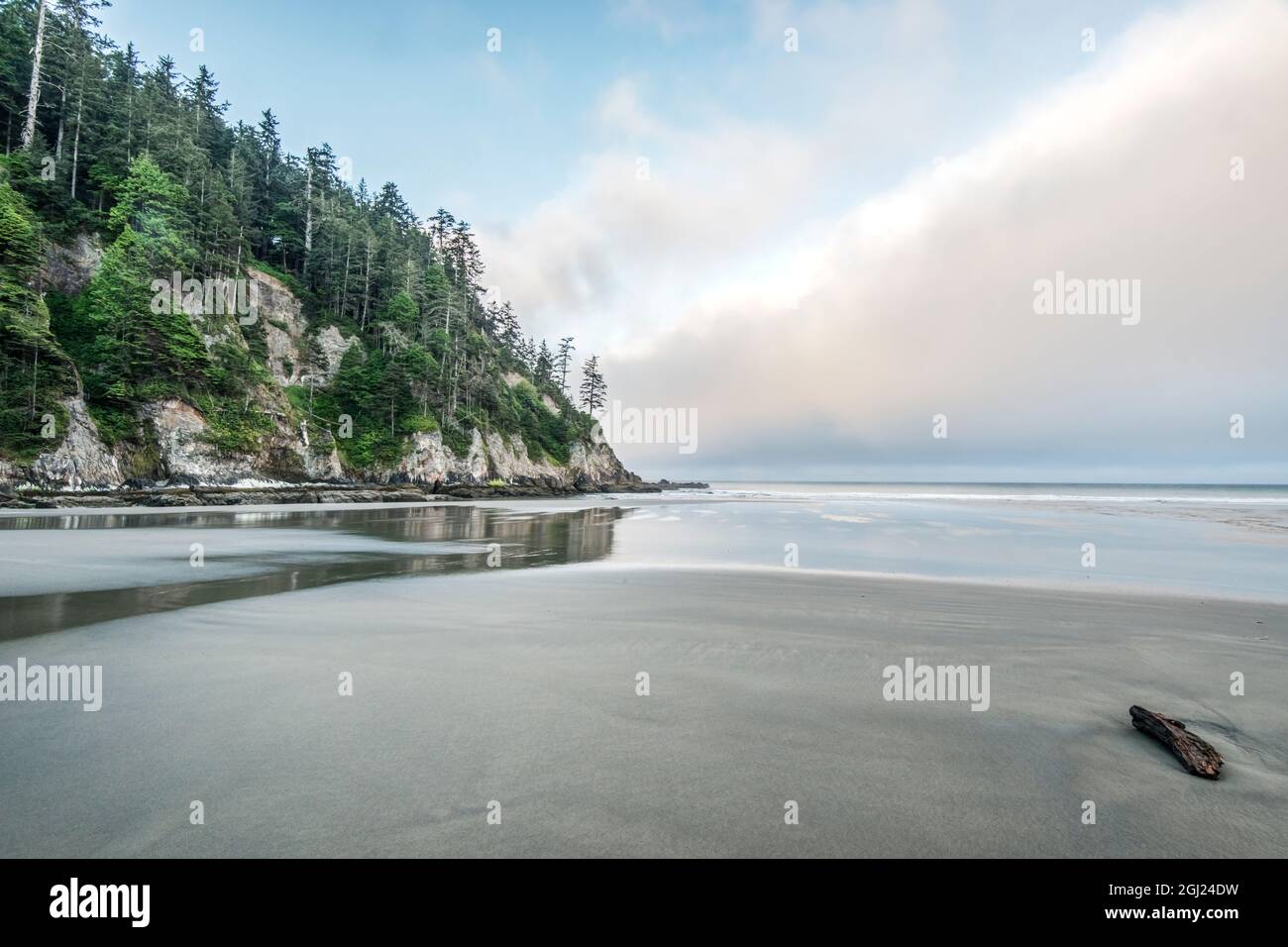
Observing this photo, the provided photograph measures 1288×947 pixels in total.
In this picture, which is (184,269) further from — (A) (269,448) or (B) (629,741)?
(B) (629,741)

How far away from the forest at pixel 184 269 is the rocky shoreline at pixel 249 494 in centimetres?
262

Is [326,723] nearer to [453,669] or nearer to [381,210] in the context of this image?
[453,669]

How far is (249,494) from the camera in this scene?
3388cm

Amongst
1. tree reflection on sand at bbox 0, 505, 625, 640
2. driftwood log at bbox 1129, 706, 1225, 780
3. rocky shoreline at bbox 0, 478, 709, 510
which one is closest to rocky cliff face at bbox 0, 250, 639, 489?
rocky shoreline at bbox 0, 478, 709, 510

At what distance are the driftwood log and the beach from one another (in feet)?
0.34

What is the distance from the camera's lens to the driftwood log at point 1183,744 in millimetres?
3496

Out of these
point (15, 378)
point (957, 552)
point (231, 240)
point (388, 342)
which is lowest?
point (957, 552)

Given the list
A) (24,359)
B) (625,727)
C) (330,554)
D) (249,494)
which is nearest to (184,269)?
(24,359)

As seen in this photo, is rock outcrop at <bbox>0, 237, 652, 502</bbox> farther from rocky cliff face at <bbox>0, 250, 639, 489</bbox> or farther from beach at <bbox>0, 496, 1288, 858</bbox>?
beach at <bbox>0, 496, 1288, 858</bbox>

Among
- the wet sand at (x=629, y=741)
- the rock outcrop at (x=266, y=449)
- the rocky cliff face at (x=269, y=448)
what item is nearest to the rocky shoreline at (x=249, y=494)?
the rock outcrop at (x=266, y=449)
